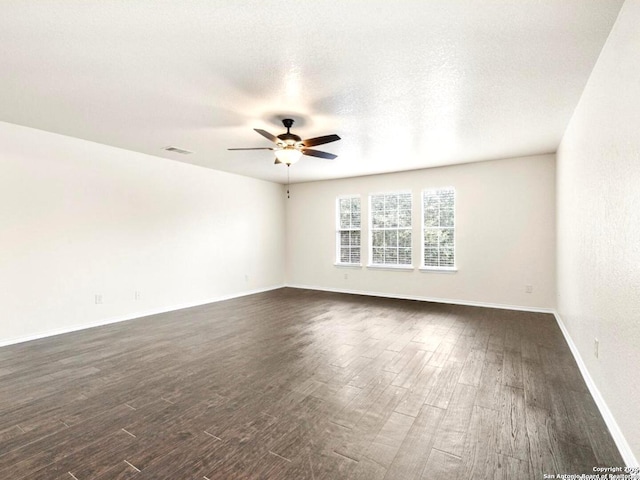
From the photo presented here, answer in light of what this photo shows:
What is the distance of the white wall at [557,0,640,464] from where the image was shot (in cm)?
170

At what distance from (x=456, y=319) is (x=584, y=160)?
2.84 meters

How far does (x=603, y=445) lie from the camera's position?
192cm

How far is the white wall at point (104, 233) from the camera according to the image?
3.98 meters

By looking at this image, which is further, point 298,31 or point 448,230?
point 448,230

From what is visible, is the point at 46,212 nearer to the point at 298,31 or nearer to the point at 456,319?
the point at 298,31

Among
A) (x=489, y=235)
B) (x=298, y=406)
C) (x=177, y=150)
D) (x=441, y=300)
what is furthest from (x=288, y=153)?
(x=441, y=300)

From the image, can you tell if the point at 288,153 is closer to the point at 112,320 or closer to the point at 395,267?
the point at 112,320

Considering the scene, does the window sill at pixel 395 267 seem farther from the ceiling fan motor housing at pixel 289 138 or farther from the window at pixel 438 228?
the ceiling fan motor housing at pixel 289 138

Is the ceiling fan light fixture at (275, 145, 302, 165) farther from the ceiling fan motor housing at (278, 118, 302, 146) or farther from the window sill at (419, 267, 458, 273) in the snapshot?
the window sill at (419, 267, 458, 273)

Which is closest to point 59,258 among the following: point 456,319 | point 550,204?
point 456,319

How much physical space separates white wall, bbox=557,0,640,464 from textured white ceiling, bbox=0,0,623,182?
306 mm

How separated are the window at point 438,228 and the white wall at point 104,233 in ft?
13.0

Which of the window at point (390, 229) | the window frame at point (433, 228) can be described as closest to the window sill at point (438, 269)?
the window frame at point (433, 228)

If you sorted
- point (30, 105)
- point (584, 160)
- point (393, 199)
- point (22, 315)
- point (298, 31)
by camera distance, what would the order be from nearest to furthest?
1. point (298, 31)
2. point (584, 160)
3. point (30, 105)
4. point (22, 315)
5. point (393, 199)
